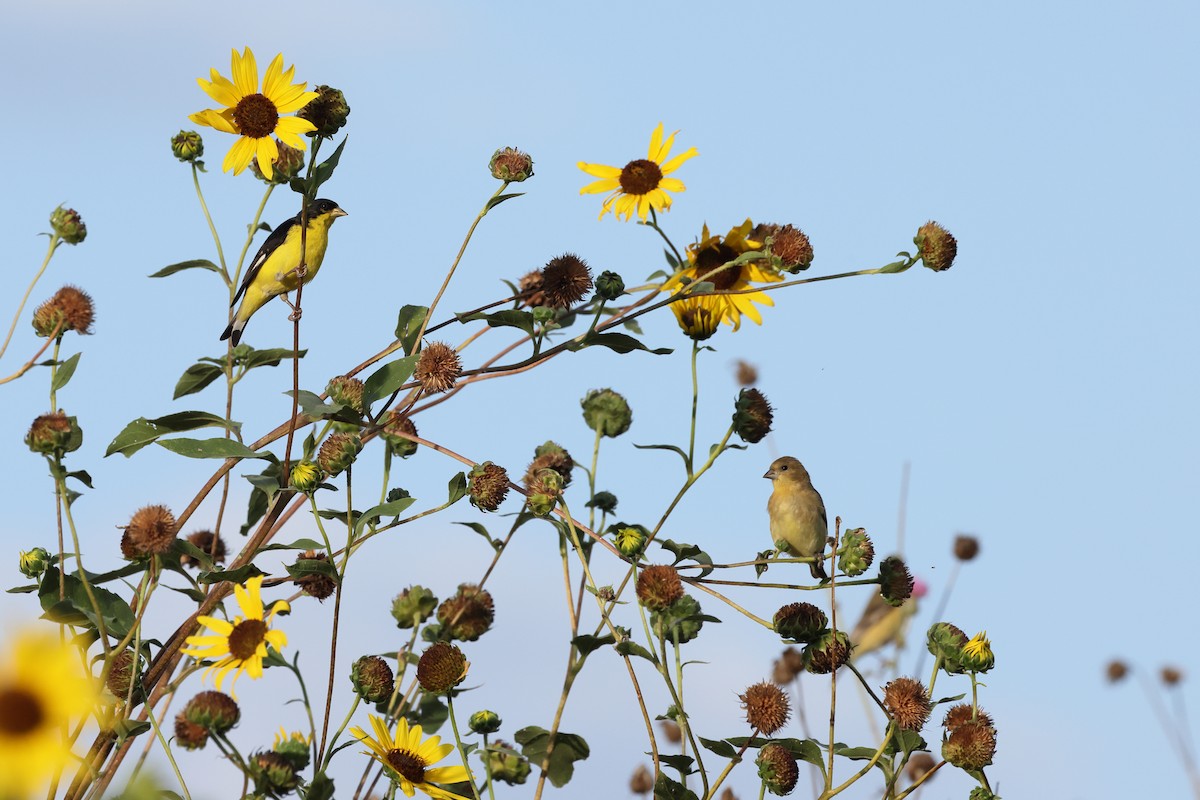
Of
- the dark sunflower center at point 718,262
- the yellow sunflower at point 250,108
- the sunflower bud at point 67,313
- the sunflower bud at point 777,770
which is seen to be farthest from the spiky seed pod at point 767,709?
the sunflower bud at point 67,313

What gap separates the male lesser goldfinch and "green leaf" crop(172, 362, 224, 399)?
154 cm

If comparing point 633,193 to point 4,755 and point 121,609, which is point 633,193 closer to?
point 121,609

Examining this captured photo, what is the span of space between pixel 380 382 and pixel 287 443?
0.23 metres

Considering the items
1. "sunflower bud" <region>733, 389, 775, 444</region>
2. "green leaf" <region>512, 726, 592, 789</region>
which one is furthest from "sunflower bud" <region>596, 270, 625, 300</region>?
"green leaf" <region>512, 726, 592, 789</region>

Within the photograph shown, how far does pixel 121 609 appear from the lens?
287 cm

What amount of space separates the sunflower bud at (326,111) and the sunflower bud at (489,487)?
2.61 ft

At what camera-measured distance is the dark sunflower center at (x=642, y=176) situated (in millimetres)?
3322

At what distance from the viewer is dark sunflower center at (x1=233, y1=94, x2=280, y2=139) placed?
286 cm

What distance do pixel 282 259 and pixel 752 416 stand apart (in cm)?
196

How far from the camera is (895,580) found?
310cm

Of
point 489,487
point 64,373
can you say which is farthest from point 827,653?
point 64,373

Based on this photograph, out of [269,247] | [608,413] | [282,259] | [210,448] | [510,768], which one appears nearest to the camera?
[210,448]

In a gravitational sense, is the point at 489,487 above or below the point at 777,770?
above

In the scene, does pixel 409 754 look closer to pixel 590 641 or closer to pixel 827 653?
pixel 590 641
